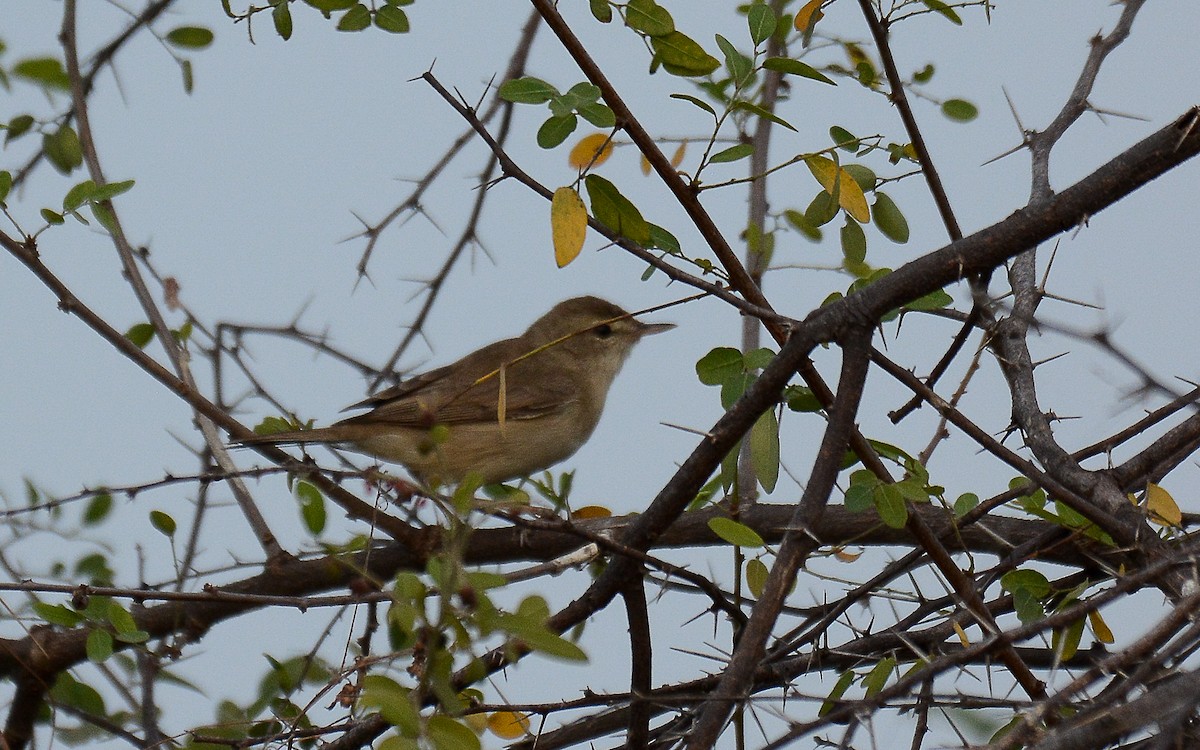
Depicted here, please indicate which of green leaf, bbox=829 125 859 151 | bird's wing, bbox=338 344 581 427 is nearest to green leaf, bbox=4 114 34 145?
bird's wing, bbox=338 344 581 427

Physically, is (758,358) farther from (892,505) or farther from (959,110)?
(959,110)

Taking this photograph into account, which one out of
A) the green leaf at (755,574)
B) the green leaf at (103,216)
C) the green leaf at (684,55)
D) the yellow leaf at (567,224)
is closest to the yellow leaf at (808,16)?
the green leaf at (684,55)

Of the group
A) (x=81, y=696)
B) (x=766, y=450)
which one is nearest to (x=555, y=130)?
(x=766, y=450)

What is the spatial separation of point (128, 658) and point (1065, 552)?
2.90 meters

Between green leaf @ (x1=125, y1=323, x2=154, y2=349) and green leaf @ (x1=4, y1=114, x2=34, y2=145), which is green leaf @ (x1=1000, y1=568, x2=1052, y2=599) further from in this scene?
green leaf @ (x1=4, y1=114, x2=34, y2=145)

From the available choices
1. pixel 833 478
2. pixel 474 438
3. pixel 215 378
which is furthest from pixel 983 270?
pixel 474 438

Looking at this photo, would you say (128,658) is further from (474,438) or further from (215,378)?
(474,438)

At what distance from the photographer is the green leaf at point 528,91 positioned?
2.56m

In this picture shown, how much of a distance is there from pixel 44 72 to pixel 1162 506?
3563 mm

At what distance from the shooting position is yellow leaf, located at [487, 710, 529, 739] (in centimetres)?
329

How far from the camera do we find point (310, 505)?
3.41 m

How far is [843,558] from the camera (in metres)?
3.71

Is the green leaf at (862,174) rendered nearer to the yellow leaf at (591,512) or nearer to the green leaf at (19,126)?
the yellow leaf at (591,512)

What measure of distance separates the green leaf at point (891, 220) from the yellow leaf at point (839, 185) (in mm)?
462
